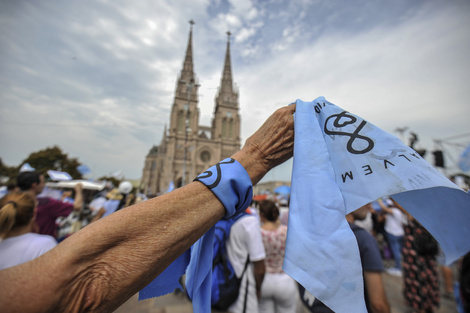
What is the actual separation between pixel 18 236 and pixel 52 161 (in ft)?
117

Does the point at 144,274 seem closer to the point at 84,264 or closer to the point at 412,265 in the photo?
the point at 84,264

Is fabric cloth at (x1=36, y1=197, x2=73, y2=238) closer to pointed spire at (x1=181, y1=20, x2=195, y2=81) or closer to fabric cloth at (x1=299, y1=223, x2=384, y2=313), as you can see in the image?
fabric cloth at (x1=299, y1=223, x2=384, y2=313)

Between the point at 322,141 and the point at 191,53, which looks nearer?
the point at 322,141

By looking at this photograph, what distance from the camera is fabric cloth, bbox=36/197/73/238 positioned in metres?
2.70

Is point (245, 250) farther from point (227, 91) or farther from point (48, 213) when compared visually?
point (227, 91)

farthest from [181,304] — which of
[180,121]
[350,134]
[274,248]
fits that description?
[180,121]

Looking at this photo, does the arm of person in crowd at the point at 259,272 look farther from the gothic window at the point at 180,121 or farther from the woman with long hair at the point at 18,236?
the gothic window at the point at 180,121

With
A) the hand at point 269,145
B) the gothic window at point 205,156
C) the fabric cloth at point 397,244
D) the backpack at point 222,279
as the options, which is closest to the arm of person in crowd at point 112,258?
the hand at point 269,145

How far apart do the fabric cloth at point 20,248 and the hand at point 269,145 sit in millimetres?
2131

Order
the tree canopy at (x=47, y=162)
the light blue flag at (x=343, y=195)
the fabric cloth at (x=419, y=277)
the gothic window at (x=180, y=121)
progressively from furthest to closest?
the gothic window at (x=180, y=121), the tree canopy at (x=47, y=162), the fabric cloth at (x=419, y=277), the light blue flag at (x=343, y=195)

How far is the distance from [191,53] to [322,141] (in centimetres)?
Result: 5048

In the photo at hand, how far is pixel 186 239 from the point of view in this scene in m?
0.62

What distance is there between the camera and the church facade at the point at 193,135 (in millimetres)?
35125

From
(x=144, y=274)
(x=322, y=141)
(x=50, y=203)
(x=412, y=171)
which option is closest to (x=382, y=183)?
(x=412, y=171)
